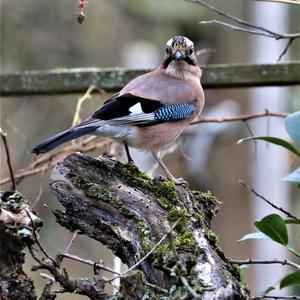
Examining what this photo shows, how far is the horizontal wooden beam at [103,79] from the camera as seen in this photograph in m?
3.85

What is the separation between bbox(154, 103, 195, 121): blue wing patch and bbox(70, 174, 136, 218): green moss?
0.97 m

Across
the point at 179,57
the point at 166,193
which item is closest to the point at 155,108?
the point at 179,57

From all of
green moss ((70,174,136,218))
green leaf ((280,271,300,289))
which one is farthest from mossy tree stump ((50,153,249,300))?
green leaf ((280,271,300,289))

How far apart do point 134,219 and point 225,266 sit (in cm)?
35

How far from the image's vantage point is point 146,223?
8.09ft

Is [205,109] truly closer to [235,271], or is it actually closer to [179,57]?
[179,57]

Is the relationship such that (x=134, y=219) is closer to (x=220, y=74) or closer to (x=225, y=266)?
(x=225, y=266)

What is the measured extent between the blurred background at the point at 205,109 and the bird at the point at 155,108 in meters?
3.08

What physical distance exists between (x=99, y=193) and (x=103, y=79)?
1515 mm

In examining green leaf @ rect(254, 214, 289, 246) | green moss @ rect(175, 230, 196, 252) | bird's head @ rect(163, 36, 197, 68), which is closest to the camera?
green moss @ rect(175, 230, 196, 252)

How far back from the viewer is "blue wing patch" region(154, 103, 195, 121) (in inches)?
138

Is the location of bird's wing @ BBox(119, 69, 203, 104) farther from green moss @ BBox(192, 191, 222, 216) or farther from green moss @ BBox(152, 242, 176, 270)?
green moss @ BBox(152, 242, 176, 270)

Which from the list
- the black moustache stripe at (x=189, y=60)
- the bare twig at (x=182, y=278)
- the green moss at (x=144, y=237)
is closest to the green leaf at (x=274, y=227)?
the green moss at (x=144, y=237)

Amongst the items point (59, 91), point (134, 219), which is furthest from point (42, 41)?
point (134, 219)
